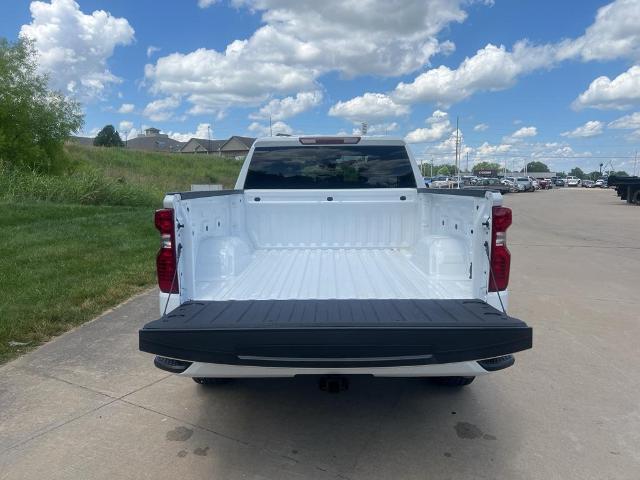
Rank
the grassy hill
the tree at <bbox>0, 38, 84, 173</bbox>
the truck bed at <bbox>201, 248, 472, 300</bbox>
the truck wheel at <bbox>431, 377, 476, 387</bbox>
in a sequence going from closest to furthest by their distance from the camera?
the truck bed at <bbox>201, 248, 472, 300</bbox> < the truck wheel at <bbox>431, 377, 476, 387</bbox> < the grassy hill < the tree at <bbox>0, 38, 84, 173</bbox>

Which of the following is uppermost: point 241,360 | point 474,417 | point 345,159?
point 345,159

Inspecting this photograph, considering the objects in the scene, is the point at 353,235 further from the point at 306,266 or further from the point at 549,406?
the point at 549,406

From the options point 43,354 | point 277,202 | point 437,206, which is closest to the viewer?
point 437,206

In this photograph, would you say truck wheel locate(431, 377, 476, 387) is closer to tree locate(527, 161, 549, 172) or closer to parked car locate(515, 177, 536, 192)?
parked car locate(515, 177, 536, 192)

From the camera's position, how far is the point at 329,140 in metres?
5.48

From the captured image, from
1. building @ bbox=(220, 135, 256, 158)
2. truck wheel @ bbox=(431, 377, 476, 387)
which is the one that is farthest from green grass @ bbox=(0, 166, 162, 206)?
building @ bbox=(220, 135, 256, 158)

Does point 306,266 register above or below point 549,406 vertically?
above

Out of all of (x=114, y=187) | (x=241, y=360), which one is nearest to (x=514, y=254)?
(x=241, y=360)

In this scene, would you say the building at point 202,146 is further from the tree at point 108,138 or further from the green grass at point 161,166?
the green grass at point 161,166

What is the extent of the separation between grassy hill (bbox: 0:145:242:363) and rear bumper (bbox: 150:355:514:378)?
9.28 feet

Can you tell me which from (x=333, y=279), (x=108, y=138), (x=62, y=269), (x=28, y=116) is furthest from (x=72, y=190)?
(x=108, y=138)

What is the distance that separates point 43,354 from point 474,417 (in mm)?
3925

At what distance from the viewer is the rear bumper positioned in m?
2.82

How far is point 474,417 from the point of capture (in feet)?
12.3
